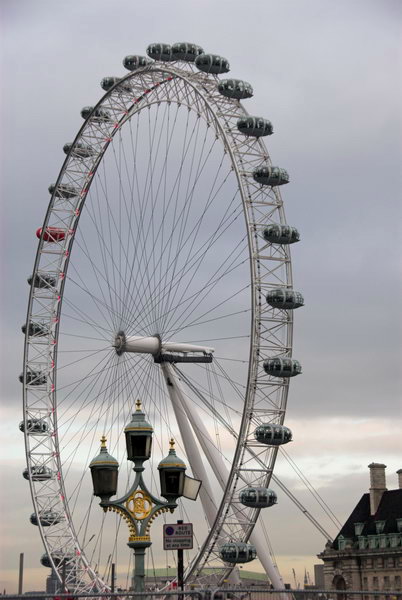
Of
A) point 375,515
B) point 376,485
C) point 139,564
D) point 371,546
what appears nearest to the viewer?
point 139,564

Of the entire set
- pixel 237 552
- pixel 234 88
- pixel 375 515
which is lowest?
pixel 237 552

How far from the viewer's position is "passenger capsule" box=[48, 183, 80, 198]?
78000 mm

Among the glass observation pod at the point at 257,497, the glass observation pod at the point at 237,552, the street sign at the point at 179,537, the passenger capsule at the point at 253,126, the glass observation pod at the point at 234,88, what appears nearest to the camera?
the street sign at the point at 179,537

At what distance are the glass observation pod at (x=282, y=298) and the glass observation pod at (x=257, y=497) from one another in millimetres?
8412

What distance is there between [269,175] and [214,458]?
14.4 meters

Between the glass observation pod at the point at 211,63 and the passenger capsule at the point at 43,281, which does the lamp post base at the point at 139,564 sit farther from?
the passenger capsule at the point at 43,281

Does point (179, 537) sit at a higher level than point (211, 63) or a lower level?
lower

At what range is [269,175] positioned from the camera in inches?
2325

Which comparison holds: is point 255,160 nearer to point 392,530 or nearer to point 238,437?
point 238,437

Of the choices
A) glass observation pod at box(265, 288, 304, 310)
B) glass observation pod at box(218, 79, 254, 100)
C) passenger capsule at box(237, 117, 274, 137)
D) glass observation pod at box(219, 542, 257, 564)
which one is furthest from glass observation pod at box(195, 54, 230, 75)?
glass observation pod at box(219, 542, 257, 564)

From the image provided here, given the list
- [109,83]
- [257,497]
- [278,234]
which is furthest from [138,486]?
[109,83]

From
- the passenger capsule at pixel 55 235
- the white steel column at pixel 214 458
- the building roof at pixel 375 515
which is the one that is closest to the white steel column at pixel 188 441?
the white steel column at pixel 214 458

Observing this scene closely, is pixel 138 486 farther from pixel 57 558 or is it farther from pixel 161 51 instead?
pixel 57 558

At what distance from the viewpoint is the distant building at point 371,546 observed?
296 feet
